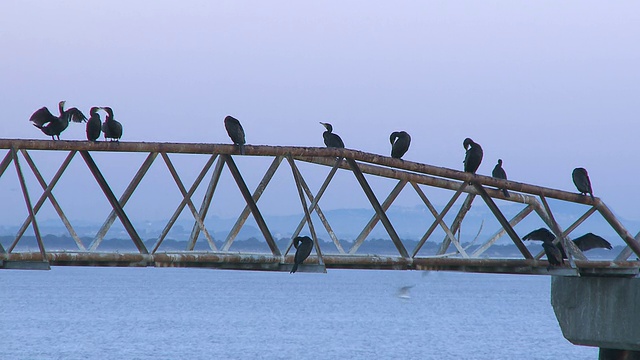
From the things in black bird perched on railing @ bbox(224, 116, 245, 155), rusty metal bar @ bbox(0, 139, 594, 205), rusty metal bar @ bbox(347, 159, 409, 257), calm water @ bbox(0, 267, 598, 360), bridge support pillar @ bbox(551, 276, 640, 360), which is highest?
black bird perched on railing @ bbox(224, 116, 245, 155)

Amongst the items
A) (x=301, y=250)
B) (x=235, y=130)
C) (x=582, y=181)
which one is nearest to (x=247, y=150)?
(x=235, y=130)

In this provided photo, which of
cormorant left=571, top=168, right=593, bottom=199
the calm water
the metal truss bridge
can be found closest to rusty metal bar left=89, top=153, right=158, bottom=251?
the metal truss bridge

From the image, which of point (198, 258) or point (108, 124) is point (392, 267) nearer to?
point (198, 258)

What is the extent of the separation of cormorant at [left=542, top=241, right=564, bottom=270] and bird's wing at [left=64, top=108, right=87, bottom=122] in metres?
8.35

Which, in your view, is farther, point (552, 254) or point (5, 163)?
point (552, 254)

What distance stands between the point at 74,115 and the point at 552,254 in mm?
8628

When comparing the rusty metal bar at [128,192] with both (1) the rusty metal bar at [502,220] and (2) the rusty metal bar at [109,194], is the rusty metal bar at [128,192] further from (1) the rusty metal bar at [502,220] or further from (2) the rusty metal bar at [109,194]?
(1) the rusty metal bar at [502,220]

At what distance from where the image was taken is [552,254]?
66.8 feet

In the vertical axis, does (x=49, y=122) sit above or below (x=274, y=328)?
above

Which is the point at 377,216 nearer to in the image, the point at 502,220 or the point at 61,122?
the point at 502,220

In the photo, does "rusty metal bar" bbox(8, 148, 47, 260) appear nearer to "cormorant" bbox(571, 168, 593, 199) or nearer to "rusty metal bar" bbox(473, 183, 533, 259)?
"rusty metal bar" bbox(473, 183, 533, 259)

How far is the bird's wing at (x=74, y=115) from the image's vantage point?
66.7 feet

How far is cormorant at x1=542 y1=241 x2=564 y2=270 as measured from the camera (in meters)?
20.3

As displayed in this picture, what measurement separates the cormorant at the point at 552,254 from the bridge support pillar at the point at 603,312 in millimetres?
2465
